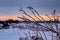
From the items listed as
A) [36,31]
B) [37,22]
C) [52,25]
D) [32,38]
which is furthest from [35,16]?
→ [32,38]

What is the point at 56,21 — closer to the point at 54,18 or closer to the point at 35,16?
the point at 54,18

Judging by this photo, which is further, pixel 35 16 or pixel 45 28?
pixel 45 28

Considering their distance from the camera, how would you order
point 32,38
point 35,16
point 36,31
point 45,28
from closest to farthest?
1. point 35,16
2. point 45,28
3. point 36,31
4. point 32,38

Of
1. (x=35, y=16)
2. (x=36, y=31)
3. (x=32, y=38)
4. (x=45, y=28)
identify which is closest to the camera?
(x=35, y=16)

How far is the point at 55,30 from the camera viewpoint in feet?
7.04

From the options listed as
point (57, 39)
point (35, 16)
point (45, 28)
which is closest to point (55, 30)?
point (45, 28)

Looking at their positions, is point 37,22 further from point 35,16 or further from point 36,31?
point 36,31

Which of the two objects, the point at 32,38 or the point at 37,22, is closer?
the point at 37,22

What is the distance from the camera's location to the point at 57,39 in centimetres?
260

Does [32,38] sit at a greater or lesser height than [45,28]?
lesser

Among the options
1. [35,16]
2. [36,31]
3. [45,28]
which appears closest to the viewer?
[35,16]

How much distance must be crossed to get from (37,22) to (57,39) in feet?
1.67

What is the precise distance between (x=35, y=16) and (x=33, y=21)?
21cm

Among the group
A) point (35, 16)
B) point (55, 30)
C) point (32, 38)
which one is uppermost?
point (35, 16)
